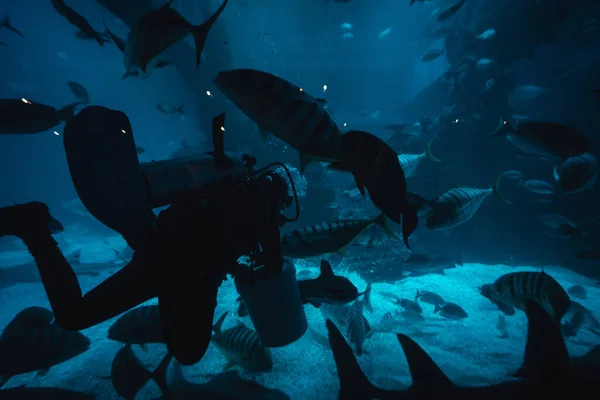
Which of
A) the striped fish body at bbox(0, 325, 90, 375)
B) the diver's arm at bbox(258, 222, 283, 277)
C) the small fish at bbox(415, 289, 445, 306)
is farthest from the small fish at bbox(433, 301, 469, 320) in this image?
the striped fish body at bbox(0, 325, 90, 375)

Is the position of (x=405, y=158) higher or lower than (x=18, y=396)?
higher

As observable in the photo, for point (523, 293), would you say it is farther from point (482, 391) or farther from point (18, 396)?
point (18, 396)

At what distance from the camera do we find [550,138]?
12.0 feet

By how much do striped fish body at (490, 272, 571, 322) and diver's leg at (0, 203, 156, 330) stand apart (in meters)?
4.00

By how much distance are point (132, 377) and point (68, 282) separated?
161cm

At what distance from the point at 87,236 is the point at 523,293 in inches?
1333

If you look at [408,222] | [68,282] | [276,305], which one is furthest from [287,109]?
[68,282]

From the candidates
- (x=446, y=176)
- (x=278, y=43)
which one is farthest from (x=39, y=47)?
(x=446, y=176)

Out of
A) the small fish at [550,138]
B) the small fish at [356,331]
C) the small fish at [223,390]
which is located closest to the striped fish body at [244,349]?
the small fish at [223,390]

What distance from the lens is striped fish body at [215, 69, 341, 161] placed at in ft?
5.74

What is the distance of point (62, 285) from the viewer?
7.13 ft

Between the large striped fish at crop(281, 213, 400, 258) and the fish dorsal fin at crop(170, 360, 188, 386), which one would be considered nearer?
the large striped fish at crop(281, 213, 400, 258)

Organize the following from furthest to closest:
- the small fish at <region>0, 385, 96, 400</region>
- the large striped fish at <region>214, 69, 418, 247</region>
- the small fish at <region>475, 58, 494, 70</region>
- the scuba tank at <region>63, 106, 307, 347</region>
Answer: the small fish at <region>475, 58, 494, 70</region>, the small fish at <region>0, 385, 96, 400</region>, the scuba tank at <region>63, 106, 307, 347</region>, the large striped fish at <region>214, 69, 418, 247</region>

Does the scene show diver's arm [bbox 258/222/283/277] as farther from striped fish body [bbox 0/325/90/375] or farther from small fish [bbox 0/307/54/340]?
small fish [bbox 0/307/54/340]
